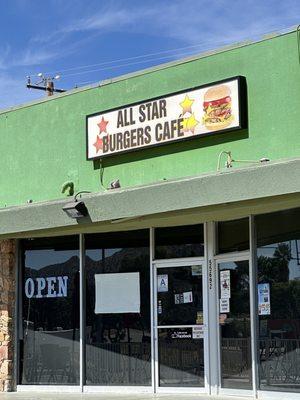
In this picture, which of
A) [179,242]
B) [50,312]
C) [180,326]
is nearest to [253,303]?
[180,326]

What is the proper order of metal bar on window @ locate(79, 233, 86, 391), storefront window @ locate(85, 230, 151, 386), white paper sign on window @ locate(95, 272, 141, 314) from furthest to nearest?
metal bar on window @ locate(79, 233, 86, 391) < white paper sign on window @ locate(95, 272, 141, 314) < storefront window @ locate(85, 230, 151, 386)

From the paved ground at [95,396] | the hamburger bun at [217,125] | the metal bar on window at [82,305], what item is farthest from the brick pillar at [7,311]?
the hamburger bun at [217,125]

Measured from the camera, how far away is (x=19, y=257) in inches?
609

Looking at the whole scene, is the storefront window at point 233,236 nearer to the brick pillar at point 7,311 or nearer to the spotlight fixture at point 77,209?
the spotlight fixture at point 77,209

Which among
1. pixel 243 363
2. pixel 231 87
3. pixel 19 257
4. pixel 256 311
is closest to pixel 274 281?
pixel 256 311

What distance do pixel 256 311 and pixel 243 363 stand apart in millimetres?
942

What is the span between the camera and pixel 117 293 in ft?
46.3

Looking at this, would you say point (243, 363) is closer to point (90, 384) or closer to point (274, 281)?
point (274, 281)

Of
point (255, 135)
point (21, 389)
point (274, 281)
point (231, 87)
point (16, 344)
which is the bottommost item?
point (21, 389)

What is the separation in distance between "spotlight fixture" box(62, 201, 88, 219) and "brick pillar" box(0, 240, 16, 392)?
2920 millimetres

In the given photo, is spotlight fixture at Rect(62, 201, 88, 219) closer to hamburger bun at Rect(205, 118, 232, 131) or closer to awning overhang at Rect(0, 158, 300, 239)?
awning overhang at Rect(0, 158, 300, 239)

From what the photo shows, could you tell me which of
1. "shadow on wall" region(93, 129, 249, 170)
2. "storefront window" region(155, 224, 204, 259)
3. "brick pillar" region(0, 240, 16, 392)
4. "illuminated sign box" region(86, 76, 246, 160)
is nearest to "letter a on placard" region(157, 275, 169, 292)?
"storefront window" region(155, 224, 204, 259)

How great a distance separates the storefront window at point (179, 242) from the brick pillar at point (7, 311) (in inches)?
137

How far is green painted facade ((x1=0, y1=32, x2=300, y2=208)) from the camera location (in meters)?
11.5
